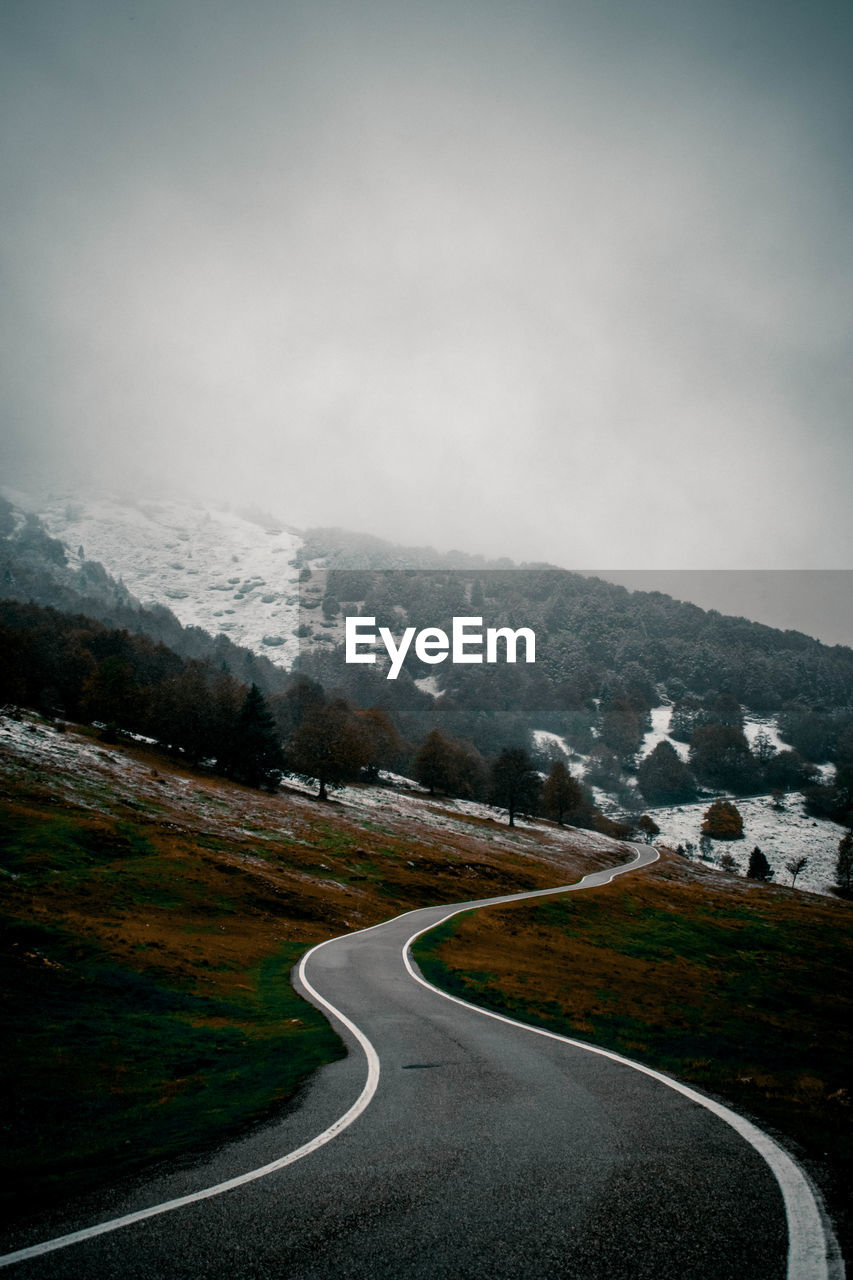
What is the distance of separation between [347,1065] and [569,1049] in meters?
6.22

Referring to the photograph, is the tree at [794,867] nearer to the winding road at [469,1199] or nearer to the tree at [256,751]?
the tree at [256,751]

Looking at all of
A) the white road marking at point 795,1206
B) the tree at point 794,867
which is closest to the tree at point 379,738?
the tree at point 794,867

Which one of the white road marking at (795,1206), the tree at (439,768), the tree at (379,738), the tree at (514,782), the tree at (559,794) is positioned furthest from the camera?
the tree at (379,738)

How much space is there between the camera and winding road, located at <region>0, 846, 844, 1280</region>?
562 cm

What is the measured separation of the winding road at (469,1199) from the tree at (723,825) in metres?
191

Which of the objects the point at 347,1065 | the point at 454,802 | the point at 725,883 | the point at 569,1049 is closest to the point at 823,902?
the point at 725,883

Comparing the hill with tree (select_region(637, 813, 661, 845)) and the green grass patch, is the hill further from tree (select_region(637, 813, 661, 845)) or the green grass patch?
tree (select_region(637, 813, 661, 845))

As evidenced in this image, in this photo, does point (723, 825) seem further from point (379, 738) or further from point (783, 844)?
point (379, 738)

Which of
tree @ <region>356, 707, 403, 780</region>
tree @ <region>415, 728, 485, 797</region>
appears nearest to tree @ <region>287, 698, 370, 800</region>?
tree @ <region>356, 707, 403, 780</region>

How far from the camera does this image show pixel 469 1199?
704 cm

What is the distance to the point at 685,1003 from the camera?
968 inches

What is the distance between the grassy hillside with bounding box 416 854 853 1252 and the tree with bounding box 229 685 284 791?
53.4 meters

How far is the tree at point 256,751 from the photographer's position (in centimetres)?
8988

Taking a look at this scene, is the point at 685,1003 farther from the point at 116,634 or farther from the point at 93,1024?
the point at 116,634
